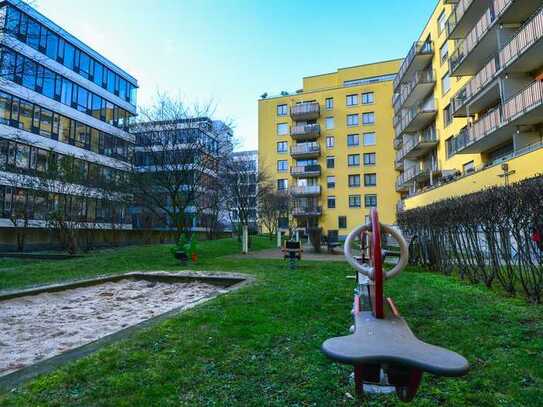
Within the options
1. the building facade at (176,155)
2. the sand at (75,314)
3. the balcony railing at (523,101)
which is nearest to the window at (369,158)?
the balcony railing at (523,101)

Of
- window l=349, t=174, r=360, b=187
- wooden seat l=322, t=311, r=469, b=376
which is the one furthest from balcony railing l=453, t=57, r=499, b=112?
window l=349, t=174, r=360, b=187

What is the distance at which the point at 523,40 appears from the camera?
16797mm

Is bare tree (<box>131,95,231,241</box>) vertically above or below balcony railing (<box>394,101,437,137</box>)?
below

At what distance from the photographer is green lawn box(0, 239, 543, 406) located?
9.34 feet

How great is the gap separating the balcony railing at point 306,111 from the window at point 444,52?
69.4ft

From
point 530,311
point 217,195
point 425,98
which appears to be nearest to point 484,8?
point 425,98

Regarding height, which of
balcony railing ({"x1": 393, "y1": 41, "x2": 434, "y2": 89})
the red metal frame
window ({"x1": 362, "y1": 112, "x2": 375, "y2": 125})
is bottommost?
the red metal frame

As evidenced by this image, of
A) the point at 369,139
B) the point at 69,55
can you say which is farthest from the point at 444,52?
the point at 69,55

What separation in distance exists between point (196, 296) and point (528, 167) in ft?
48.2

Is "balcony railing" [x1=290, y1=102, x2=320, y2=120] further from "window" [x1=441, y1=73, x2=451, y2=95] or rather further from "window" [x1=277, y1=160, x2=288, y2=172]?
"window" [x1=441, y1=73, x2=451, y2=95]

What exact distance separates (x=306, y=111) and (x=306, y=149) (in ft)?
17.2

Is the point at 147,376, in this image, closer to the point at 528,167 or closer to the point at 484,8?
the point at 528,167

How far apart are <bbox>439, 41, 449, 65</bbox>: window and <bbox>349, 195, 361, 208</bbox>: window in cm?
2177

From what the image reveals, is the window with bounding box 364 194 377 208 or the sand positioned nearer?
the sand
